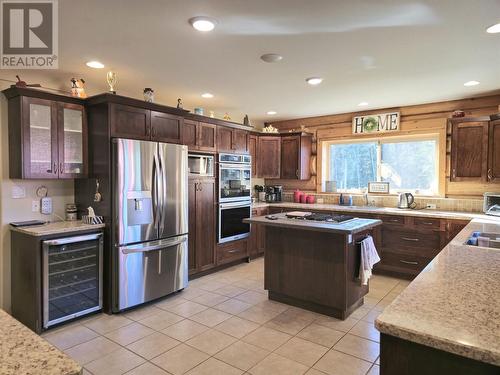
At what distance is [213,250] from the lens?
15.0 feet

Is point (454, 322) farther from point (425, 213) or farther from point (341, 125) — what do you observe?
point (341, 125)

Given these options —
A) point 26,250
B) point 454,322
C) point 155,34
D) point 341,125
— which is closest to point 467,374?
point 454,322

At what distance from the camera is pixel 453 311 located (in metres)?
1.14

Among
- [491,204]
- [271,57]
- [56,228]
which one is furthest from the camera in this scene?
[491,204]

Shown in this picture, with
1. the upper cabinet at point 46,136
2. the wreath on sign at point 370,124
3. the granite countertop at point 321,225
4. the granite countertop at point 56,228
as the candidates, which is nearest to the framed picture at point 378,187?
the wreath on sign at point 370,124

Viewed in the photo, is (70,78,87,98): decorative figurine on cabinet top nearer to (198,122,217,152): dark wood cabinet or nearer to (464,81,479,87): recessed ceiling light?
(198,122,217,152): dark wood cabinet

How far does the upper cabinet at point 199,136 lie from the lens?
13.8ft

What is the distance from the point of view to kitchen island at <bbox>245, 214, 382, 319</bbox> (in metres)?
3.14

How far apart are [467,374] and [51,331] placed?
A: 3.20 m

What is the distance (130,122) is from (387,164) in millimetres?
4002

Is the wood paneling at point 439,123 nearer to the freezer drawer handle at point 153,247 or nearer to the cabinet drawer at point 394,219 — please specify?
Result: the cabinet drawer at point 394,219

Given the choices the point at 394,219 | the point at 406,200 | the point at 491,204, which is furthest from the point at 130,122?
the point at 491,204

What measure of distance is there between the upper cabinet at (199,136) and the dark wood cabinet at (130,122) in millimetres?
646

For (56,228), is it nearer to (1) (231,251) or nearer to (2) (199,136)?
(2) (199,136)
